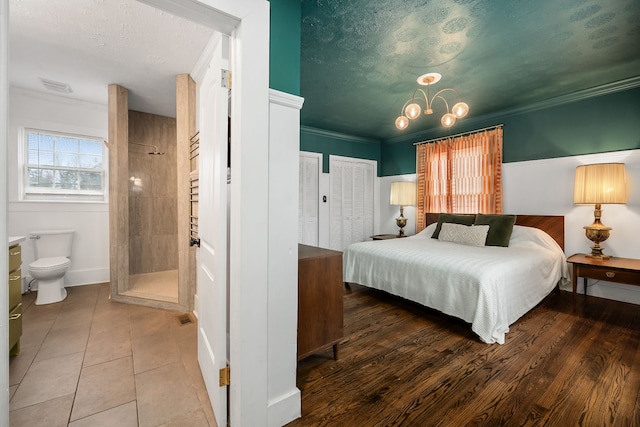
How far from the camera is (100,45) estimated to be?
7.45ft

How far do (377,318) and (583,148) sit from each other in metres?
3.26

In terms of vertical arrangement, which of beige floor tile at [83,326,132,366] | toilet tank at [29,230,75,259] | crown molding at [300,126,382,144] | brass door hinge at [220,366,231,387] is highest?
crown molding at [300,126,382,144]

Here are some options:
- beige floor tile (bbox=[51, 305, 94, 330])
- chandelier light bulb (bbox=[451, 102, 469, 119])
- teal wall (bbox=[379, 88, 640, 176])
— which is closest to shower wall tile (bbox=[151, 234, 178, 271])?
beige floor tile (bbox=[51, 305, 94, 330])

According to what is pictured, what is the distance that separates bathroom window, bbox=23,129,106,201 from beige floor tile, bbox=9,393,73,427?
295cm

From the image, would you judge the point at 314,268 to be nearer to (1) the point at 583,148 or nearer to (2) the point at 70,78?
(2) the point at 70,78

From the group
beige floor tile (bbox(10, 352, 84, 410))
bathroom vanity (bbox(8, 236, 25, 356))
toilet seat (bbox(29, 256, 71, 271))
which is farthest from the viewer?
toilet seat (bbox(29, 256, 71, 271))

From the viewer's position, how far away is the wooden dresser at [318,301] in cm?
176

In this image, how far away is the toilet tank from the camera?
319 cm

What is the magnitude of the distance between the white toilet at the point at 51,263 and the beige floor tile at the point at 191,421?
2.54 m

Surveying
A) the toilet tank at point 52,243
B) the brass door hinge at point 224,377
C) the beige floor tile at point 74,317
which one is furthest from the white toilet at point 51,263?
the brass door hinge at point 224,377

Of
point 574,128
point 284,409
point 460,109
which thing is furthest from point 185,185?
point 574,128

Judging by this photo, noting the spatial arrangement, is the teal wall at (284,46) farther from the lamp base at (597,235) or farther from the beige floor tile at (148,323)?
the lamp base at (597,235)

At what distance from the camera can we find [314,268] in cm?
180

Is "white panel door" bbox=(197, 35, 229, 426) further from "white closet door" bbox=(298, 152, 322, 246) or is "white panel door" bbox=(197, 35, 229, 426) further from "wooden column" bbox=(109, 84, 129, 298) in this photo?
"white closet door" bbox=(298, 152, 322, 246)
